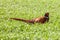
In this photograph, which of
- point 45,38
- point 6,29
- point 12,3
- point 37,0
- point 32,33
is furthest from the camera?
point 37,0

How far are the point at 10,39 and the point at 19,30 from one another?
1.01m

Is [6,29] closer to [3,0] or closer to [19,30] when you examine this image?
[19,30]

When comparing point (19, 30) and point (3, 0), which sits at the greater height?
point (19, 30)

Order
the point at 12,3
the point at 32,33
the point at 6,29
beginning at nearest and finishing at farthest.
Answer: the point at 32,33 < the point at 6,29 < the point at 12,3

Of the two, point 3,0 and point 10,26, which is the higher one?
point 10,26

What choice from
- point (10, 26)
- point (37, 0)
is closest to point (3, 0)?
point (37, 0)

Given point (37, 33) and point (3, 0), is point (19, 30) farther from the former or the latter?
point (3, 0)

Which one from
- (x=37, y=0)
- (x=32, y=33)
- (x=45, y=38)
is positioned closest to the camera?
(x=45, y=38)

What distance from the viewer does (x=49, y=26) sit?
7414mm

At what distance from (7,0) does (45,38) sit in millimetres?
8432

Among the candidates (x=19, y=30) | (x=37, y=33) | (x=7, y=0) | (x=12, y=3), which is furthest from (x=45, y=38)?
(x=7, y=0)

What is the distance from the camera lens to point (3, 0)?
14.0m

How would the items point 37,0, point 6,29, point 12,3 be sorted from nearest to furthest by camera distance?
point 6,29 < point 12,3 < point 37,0

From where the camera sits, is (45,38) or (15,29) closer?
(45,38)
